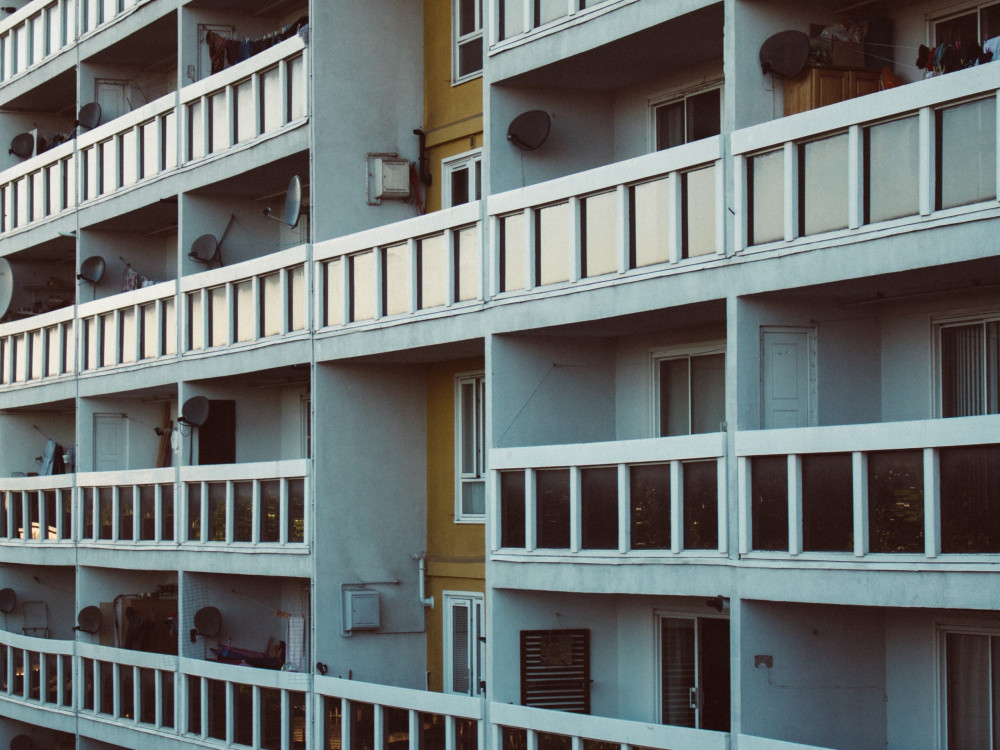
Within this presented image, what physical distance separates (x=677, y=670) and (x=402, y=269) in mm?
6947

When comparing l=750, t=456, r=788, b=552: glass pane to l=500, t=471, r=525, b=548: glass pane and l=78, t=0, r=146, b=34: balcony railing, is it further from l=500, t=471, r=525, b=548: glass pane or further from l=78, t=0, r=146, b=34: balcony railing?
l=78, t=0, r=146, b=34: balcony railing

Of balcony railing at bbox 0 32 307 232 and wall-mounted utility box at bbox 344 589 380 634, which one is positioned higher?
balcony railing at bbox 0 32 307 232

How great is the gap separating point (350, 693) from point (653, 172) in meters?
9.38

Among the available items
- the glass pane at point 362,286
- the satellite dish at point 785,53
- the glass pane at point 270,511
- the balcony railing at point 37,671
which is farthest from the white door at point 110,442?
the satellite dish at point 785,53

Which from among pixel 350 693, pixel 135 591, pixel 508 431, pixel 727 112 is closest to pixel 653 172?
pixel 727 112

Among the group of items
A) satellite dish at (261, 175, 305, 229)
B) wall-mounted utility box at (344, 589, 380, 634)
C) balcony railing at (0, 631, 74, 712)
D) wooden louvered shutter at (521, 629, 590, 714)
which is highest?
satellite dish at (261, 175, 305, 229)

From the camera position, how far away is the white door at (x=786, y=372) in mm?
19203

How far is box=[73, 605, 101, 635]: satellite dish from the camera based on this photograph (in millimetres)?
32812

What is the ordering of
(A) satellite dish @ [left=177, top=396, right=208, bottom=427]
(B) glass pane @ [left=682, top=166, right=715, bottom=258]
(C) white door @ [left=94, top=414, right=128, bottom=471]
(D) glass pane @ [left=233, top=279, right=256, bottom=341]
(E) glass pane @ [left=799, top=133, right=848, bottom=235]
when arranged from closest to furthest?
1. (E) glass pane @ [left=799, top=133, right=848, bottom=235]
2. (B) glass pane @ [left=682, top=166, right=715, bottom=258]
3. (D) glass pane @ [left=233, top=279, right=256, bottom=341]
4. (A) satellite dish @ [left=177, top=396, right=208, bottom=427]
5. (C) white door @ [left=94, top=414, right=128, bottom=471]

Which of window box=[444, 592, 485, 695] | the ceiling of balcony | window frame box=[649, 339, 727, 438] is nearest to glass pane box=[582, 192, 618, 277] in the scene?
window frame box=[649, 339, 727, 438]

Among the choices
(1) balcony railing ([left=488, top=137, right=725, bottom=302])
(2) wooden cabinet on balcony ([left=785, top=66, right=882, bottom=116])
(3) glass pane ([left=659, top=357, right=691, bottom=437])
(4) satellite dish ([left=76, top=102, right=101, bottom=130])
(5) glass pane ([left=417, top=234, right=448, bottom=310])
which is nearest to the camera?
(2) wooden cabinet on balcony ([left=785, top=66, right=882, bottom=116])

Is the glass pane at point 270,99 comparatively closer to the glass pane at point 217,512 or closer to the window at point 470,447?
the window at point 470,447

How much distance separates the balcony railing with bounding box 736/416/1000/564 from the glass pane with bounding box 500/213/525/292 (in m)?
4.88

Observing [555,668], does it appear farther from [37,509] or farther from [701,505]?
[37,509]
